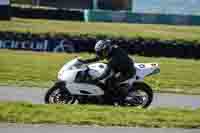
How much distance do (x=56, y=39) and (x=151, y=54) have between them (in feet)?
15.4

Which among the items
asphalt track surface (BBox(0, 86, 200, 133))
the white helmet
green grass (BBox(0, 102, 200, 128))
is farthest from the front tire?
green grass (BBox(0, 102, 200, 128))

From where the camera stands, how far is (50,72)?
20.9 m

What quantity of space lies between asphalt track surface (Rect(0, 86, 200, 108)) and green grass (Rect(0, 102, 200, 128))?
346 centimetres

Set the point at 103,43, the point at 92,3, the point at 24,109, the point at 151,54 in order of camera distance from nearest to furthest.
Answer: the point at 24,109
the point at 103,43
the point at 151,54
the point at 92,3

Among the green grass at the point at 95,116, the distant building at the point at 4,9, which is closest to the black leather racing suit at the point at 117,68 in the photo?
the green grass at the point at 95,116

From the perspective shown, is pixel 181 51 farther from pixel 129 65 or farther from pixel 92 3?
pixel 92 3

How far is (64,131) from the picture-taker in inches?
347

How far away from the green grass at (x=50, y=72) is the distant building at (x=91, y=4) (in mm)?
54436

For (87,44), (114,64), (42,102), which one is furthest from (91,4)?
(114,64)

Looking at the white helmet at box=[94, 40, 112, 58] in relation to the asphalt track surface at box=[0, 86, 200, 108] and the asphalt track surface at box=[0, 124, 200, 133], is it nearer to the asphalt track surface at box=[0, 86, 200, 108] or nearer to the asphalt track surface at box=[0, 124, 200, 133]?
the asphalt track surface at box=[0, 86, 200, 108]

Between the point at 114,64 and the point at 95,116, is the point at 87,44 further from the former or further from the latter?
the point at 95,116

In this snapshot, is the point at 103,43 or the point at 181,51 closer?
the point at 103,43

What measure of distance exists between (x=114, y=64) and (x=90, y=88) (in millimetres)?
731

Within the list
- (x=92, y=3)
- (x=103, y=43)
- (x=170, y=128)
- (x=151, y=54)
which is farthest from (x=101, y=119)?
(x=92, y=3)
